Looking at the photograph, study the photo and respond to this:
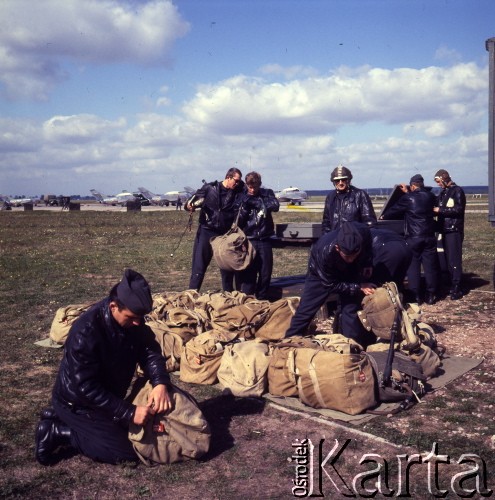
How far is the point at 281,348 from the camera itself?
5.85 meters

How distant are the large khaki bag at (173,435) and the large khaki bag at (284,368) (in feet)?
4.38

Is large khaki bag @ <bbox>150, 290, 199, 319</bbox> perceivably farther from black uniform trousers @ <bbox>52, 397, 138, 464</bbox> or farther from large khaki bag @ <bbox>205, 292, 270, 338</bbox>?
black uniform trousers @ <bbox>52, 397, 138, 464</bbox>

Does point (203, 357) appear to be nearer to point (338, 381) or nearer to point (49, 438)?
point (338, 381)

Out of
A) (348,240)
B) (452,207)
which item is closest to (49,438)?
(348,240)

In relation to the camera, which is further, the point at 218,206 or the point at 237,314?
the point at 218,206

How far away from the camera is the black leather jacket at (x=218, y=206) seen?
29.6ft

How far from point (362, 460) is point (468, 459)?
0.76 m

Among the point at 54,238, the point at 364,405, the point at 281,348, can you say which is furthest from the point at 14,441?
the point at 54,238

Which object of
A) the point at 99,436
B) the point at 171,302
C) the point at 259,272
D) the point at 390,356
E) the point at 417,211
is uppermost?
the point at 417,211

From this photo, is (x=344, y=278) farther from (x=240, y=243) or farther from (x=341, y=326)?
(x=240, y=243)

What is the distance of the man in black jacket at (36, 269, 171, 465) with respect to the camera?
14.1 ft

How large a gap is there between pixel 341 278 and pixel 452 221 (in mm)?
4654

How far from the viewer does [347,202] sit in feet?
27.1

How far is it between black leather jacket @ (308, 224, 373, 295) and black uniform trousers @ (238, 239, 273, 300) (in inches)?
85.3
